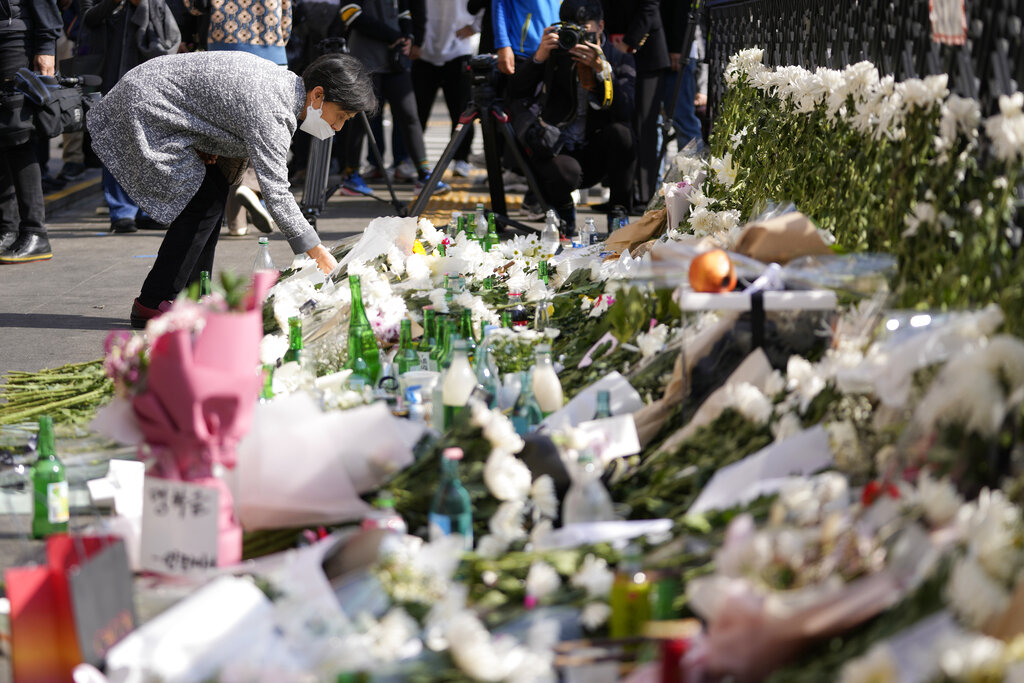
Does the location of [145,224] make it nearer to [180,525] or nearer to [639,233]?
[639,233]

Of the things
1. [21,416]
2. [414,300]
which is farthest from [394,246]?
[21,416]

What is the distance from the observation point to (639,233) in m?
5.14

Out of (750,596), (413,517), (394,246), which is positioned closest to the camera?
(750,596)

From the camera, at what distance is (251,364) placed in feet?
7.57

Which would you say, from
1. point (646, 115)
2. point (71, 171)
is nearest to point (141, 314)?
point (646, 115)

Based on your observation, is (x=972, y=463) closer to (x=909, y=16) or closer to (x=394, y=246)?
(x=909, y=16)

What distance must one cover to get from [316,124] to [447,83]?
5471 millimetres

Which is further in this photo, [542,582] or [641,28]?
[641,28]

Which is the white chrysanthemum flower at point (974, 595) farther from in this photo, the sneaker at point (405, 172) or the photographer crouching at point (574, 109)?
the sneaker at point (405, 172)

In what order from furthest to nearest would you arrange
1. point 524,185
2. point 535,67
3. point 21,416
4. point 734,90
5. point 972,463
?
point 524,185 < point 535,67 < point 734,90 < point 21,416 < point 972,463

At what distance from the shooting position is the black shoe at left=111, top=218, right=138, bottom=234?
838cm

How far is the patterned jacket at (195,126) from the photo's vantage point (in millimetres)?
4965

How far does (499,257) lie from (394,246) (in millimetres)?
525

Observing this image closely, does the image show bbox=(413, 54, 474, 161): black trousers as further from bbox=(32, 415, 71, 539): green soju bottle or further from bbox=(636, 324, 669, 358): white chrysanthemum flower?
bbox=(32, 415, 71, 539): green soju bottle
